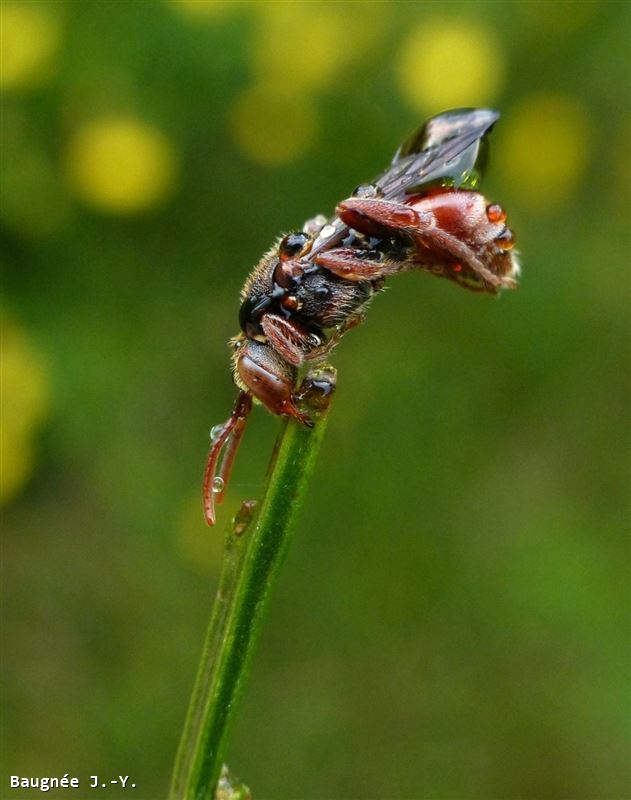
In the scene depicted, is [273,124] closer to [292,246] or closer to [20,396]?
[20,396]

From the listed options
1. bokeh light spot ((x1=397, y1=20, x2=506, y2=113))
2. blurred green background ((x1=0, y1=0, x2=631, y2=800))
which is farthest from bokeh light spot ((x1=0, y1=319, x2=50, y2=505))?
bokeh light spot ((x1=397, y1=20, x2=506, y2=113))

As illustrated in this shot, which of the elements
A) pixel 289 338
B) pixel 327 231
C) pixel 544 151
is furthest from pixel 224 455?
pixel 544 151

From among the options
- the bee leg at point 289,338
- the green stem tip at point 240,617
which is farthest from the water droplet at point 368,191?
the green stem tip at point 240,617

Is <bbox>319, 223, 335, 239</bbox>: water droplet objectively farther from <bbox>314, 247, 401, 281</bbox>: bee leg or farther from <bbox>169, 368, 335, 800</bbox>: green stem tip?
<bbox>169, 368, 335, 800</bbox>: green stem tip

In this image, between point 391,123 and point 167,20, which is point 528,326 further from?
point 167,20

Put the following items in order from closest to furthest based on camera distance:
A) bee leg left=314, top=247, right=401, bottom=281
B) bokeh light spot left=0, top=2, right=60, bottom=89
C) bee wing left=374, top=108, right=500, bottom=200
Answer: bee leg left=314, top=247, right=401, bottom=281
bee wing left=374, top=108, right=500, bottom=200
bokeh light spot left=0, top=2, right=60, bottom=89

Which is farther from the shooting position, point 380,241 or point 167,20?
point 167,20

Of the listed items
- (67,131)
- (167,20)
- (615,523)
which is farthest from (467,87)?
(615,523)

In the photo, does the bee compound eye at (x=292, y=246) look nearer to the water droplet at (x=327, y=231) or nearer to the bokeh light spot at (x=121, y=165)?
the water droplet at (x=327, y=231)
